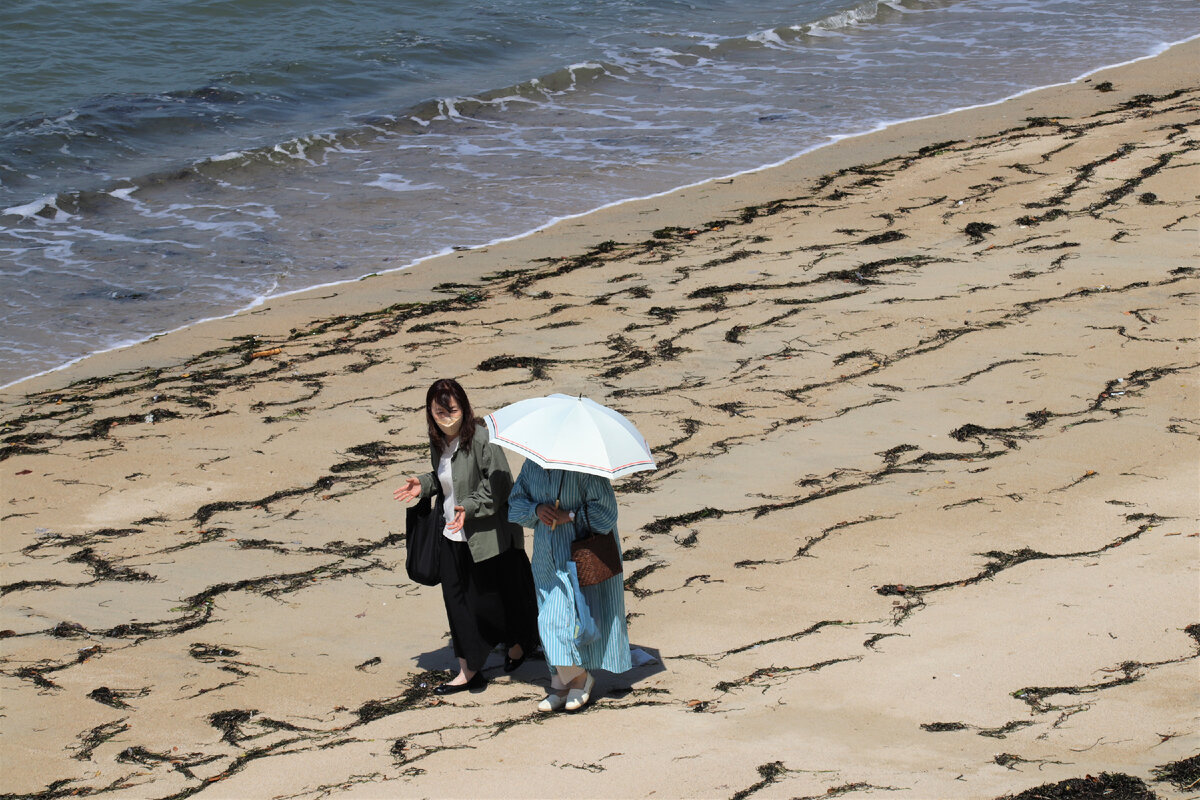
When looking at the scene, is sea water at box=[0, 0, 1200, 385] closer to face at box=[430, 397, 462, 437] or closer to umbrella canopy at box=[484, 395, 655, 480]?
face at box=[430, 397, 462, 437]

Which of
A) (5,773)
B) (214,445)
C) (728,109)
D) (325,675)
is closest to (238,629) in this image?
(325,675)

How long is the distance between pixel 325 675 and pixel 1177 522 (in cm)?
301

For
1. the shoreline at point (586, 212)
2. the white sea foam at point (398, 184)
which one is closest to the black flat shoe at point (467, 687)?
the shoreline at point (586, 212)

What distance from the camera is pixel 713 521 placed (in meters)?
4.81

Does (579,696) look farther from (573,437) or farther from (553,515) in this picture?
(573,437)

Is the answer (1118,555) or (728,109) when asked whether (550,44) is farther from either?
(1118,555)

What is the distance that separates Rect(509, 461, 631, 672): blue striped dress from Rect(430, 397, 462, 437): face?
0.28 m

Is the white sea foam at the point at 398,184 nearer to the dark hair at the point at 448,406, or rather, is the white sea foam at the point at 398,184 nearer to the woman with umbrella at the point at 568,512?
the dark hair at the point at 448,406

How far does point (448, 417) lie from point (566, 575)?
0.63 meters

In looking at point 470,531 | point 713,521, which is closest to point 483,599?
point 470,531

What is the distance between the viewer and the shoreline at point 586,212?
798 centimetres

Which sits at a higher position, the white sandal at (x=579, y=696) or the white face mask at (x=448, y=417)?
the white face mask at (x=448, y=417)

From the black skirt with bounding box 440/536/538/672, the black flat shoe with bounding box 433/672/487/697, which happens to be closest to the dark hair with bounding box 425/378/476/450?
the black skirt with bounding box 440/536/538/672

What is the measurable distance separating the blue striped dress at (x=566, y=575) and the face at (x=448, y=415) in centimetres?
28
